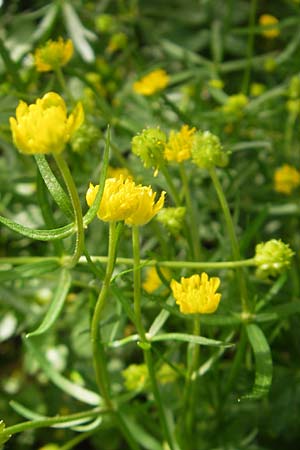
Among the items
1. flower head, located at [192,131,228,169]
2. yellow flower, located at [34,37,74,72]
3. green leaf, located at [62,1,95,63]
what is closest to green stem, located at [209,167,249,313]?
flower head, located at [192,131,228,169]

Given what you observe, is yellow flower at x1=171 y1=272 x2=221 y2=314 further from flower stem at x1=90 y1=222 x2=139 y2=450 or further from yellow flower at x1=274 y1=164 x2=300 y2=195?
yellow flower at x1=274 y1=164 x2=300 y2=195

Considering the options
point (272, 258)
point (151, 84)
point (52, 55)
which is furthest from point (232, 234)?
point (151, 84)

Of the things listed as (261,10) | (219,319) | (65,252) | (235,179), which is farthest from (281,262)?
(261,10)

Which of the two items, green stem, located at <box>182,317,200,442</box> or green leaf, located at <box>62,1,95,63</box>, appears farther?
green leaf, located at <box>62,1,95,63</box>

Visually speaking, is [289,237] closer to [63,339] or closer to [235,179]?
[235,179]

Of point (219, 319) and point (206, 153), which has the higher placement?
point (206, 153)

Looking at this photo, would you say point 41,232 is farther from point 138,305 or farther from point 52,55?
point 52,55
